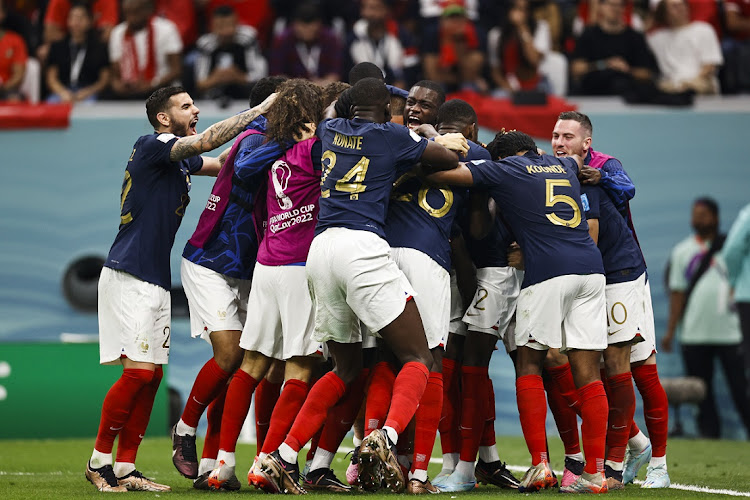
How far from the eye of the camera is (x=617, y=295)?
24.3ft

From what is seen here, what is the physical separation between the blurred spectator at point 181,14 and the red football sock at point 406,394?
9881mm

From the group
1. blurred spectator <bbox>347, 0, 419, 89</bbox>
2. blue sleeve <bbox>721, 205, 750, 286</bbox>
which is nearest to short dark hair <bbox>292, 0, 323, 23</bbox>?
blurred spectator <bbox>347, 0, 419, 89</bbox>

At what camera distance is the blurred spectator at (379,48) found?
14234 mm

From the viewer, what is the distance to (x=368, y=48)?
1434 cm

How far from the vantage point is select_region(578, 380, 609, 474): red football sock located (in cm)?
664

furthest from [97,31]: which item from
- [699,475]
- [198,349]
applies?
[699,475]

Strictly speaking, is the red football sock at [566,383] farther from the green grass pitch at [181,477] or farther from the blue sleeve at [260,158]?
the blue sleeve at [260,158]

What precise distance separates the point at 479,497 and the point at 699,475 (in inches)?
106

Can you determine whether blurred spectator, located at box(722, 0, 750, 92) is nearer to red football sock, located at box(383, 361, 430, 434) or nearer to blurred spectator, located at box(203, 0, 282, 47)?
blurred spectator, located at box(203, 0, 282, 47)

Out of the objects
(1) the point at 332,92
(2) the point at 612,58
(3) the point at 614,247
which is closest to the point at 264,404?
(1) the point at 332,92

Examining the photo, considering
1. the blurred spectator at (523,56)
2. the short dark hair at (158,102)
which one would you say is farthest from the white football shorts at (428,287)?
the blurred spectator at (523,56)

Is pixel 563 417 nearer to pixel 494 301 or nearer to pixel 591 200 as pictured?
pixel 494 301

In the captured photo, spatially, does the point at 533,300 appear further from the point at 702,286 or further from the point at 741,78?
the point at 741,78

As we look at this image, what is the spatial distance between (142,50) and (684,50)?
745 centimetres
